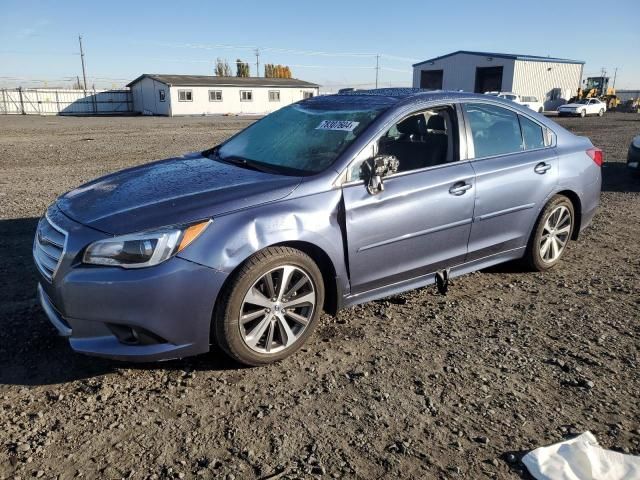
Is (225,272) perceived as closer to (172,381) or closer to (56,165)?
(172,381)

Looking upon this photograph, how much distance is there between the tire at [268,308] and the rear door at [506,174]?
5.28ft

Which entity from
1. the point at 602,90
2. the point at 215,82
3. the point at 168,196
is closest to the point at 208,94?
the point at 215,82

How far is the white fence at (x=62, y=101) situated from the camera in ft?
158

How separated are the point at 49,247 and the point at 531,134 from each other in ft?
13.3

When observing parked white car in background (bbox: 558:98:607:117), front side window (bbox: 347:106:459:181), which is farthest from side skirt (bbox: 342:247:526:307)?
parked white car in background (bbox: 558:98:607:117)

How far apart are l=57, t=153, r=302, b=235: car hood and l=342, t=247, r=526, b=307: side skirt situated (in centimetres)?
94

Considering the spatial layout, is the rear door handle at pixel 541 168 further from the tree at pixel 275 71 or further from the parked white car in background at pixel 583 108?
the tree at pixel 275 71

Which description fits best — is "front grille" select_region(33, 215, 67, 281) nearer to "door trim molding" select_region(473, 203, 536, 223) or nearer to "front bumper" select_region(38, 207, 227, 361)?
"front bumper" select_region(38, 207, 227, 361)

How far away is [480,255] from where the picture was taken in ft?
14.2

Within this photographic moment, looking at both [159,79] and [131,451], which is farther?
[159,79]

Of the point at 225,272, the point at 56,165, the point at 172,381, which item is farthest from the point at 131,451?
the point at 56,165

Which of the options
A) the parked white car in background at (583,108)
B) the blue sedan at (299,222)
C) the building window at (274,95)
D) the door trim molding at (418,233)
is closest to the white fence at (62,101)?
Result: the building window at (274,95)

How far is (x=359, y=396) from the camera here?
298cm

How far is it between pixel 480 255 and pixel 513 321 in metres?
0.63
